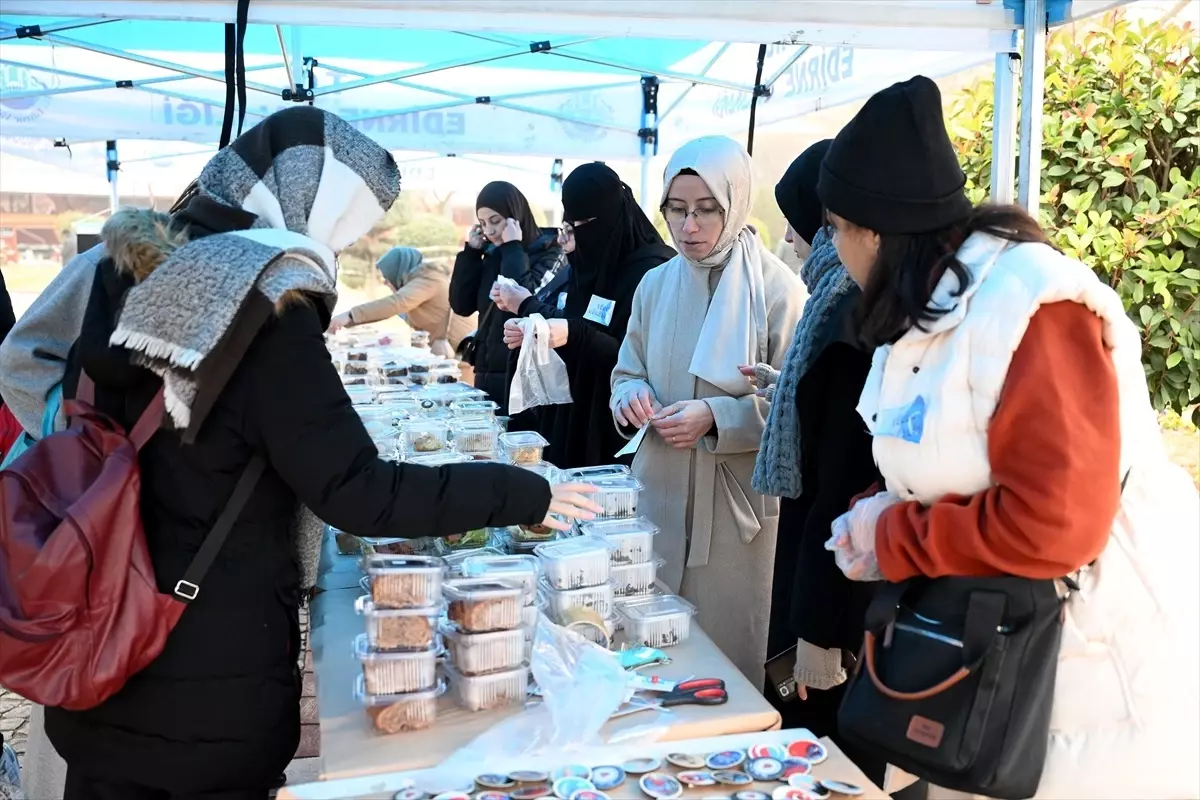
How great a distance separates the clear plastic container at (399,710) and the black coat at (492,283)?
3.27 meters

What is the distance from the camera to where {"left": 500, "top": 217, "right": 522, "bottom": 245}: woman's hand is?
559cm

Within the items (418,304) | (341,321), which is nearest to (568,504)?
(341,321)

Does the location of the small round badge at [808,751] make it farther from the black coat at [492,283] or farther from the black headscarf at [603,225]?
the black coat at [492,283]

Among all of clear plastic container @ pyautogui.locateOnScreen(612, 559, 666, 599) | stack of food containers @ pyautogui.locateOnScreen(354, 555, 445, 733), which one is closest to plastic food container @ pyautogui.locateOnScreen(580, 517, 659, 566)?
clear plastic container @ pyautogui.locateOnScreen(612, 559, 666, 599)

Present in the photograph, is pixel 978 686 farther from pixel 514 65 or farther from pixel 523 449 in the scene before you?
pixel 514 65

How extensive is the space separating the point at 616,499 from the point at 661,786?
2.74ft

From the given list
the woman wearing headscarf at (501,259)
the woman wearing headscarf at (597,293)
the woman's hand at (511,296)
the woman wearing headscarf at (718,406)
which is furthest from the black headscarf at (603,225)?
the woman wearing headscarf at (501,259)

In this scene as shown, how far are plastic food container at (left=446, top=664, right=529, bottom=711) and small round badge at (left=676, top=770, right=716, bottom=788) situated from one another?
1.16ft

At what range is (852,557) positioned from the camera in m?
1.68

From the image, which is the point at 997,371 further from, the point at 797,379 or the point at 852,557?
the point at 797,379

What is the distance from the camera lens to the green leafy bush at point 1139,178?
416cm

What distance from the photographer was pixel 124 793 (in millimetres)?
1688

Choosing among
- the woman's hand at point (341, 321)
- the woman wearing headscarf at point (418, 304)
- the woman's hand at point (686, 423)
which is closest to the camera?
the woman's hand at point (686, 423)

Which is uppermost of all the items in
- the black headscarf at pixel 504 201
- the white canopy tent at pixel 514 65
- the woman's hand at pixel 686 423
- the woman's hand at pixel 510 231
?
the white canopy tent at pixel 514 65
